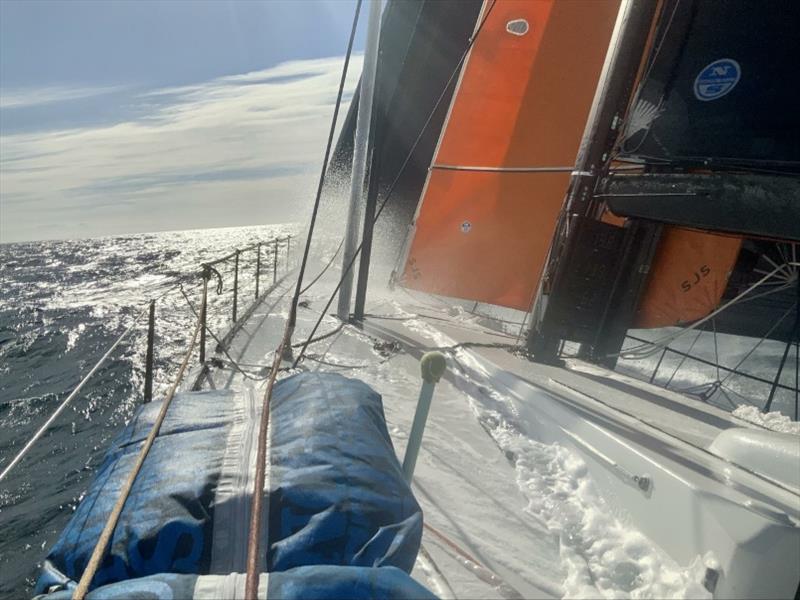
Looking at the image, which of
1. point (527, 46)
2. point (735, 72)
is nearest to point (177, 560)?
point (735, 72)

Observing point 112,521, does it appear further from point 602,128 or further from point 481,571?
point 602,128

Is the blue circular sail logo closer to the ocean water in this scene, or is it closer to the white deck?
the white deck

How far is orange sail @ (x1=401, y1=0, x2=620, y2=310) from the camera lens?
4.59 meters

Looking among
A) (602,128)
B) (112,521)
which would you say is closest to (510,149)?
(602,128)

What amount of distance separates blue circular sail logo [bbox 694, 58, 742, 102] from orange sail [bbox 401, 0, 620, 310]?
4.25 ft

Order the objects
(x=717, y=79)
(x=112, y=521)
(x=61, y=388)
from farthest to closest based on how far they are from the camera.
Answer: (x=61, y=388)
(x=717, y=79)
(x=112, y=521)

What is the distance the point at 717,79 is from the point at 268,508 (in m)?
3.38

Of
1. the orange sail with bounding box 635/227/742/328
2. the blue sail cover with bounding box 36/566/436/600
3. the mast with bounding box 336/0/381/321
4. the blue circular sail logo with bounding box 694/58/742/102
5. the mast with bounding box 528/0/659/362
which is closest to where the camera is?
the blue sail cover with bounding box 36/566/436/600

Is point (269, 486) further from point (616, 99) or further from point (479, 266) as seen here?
point (479, 266)

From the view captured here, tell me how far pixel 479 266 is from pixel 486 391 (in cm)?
179

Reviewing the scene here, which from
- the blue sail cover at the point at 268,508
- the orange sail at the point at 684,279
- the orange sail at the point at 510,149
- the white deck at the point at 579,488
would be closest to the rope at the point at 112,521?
the blue sail cover at the point at 268,508

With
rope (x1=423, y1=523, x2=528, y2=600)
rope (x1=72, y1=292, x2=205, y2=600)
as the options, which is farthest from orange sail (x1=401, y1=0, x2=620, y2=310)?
rope (x1=72, y1=292, x2=205, y2=600)

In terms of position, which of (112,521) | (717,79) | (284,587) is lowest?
(112,521)

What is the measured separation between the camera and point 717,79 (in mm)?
3131
